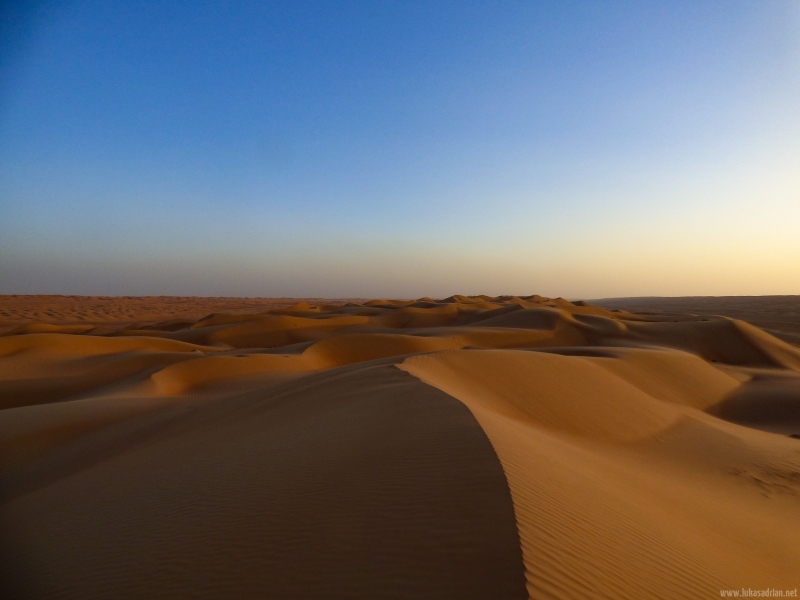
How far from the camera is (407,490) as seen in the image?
368 centimetres

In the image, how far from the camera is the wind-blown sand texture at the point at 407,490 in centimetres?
290

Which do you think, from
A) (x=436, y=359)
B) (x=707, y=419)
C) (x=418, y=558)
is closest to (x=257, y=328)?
(x=436, y=359)

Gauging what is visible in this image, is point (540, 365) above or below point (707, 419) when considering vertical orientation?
above

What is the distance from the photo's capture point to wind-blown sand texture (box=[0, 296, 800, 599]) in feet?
9.53

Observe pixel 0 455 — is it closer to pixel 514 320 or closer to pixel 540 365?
pixel 540 365

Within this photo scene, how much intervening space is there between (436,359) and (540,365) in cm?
264

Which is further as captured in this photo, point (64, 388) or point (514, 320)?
point (514, 320)

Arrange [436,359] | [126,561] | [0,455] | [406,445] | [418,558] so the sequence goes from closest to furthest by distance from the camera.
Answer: [418,558], [126,561], [406,445], [0,455], [436,359]

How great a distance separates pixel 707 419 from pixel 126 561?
12.0 metres

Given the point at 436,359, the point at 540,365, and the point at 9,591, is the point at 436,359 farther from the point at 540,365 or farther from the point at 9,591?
the point at 9,591

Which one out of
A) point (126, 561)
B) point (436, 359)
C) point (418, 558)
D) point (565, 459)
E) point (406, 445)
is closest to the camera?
point (418, 558)

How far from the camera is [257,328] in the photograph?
26.9m

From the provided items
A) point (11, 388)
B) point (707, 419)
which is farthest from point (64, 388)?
point (707, 419)

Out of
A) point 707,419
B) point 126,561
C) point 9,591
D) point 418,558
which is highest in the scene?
point 418,558
